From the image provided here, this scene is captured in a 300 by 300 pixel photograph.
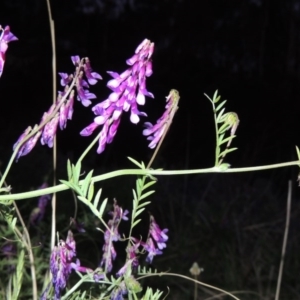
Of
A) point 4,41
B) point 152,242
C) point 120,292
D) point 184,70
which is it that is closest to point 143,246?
point 152,242

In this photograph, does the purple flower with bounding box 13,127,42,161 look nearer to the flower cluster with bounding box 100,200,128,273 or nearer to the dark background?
the flower cluster with bounding box 100,200,128,273

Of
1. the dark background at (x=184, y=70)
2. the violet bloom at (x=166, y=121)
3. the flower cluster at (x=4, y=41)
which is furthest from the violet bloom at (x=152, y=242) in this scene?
the dark background at (x=184, y=70)

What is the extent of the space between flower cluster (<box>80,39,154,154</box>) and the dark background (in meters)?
2.45

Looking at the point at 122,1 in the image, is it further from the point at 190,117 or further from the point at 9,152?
the point at 9,152

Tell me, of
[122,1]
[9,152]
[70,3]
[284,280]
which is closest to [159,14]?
[122,1]

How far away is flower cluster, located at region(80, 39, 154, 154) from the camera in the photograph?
0.76 meters

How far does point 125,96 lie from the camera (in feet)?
2.51

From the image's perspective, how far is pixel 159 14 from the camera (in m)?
4.30

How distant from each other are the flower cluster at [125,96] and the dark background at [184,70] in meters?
2.45

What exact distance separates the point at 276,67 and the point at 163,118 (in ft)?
12.4

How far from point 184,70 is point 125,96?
359 cm

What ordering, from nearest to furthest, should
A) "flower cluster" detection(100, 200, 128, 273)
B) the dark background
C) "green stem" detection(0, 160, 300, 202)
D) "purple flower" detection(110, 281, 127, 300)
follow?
"green stem" detection(0, 160, 300, 202), "purple flower" detection(110, 281, 127, 300), "flower cluster" detection(100, 200, 128, 273), the dark background

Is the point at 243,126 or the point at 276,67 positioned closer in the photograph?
the point at 243,126

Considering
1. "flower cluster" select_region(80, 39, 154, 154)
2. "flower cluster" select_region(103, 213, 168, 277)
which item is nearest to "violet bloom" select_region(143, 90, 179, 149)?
"flower cluster" select_region(80, 39, 154, 154)
